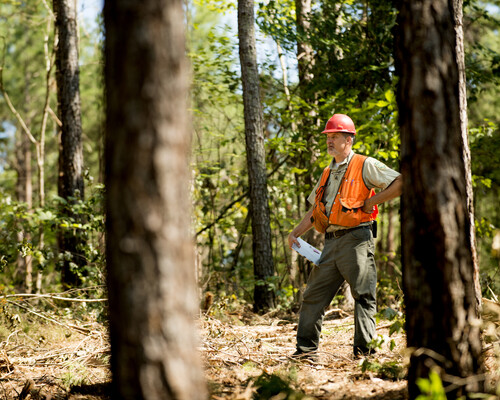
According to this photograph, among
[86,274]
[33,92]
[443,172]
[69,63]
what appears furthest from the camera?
[33,92]

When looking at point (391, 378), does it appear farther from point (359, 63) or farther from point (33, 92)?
point (33, 92)

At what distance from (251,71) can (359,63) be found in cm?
182

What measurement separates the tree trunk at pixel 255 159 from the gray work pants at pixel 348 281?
3.60 m

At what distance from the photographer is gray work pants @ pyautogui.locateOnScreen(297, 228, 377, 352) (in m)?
5.12

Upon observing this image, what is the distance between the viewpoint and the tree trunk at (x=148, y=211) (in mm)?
2350

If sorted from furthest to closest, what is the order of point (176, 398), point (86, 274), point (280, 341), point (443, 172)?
point (86, 274)
point (280, 341)
point (443, 172)
point (176, 398)

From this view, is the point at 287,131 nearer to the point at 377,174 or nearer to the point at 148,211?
the point at 377,174

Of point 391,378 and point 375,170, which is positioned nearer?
point 391,378

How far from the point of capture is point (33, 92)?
24.6 meters

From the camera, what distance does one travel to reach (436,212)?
314cm

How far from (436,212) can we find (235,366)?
2.50 meters

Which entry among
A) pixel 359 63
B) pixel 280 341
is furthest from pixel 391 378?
pixel 359 63

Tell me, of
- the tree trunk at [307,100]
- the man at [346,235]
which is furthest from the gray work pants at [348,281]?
the tree trunk at [307,100]

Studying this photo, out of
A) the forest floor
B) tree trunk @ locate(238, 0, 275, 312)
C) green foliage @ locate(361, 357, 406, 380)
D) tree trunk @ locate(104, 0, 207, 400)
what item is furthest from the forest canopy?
tree trunk @ locate(104, 0, 207, 400)
